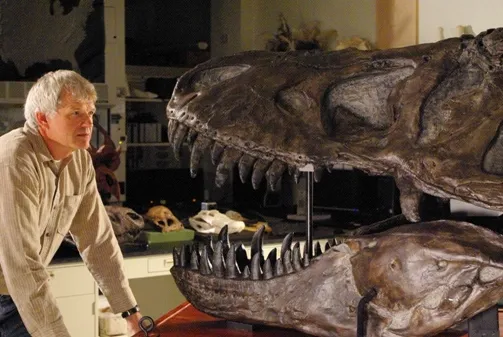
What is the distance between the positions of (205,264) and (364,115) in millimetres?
442

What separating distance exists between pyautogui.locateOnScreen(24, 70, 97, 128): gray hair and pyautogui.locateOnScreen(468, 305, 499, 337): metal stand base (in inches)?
49.0

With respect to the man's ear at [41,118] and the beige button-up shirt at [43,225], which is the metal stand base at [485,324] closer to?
the beige button-up shirt at [43,225]

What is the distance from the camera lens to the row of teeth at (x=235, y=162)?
1651 mm

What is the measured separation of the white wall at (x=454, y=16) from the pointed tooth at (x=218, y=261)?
3.98 m

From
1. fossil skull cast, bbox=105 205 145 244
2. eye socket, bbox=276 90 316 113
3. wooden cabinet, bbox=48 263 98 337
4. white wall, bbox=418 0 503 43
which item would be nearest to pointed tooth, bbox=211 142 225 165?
eye socket, bbox=276 90 316 113

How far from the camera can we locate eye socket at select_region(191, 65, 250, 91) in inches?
69.3

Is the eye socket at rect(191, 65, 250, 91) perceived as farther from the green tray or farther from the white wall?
the white wall

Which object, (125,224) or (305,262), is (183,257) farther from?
(125,224)

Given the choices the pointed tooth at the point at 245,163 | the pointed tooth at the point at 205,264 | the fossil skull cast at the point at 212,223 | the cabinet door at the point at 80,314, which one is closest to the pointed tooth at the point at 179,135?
the pointed tooth at the point at 245,163

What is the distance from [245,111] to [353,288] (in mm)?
388

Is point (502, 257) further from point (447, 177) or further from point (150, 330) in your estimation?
point (150, 330)

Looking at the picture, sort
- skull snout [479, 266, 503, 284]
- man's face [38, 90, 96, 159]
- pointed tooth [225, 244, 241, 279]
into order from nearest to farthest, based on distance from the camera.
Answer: skull snout [479, 266, 503, 284], pointed tooth [225, 244, 241, 279], man's face [38, 90, 96, 159]

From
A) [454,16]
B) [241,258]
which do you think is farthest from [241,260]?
[454,16]

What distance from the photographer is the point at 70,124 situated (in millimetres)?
2391
